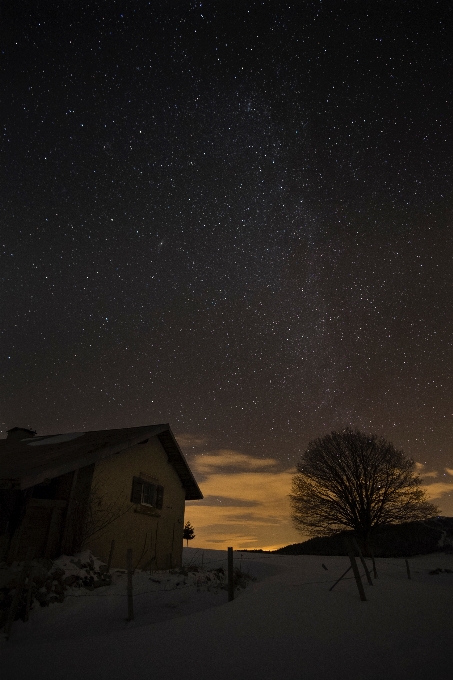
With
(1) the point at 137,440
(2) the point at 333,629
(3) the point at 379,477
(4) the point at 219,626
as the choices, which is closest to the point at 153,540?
(1) the point at 137,440

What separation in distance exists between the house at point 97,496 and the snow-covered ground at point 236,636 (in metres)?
2.05

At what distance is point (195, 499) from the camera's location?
19.3m

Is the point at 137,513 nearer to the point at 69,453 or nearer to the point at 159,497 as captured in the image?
the point at 159,497

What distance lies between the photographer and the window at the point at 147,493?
1414 centimetres

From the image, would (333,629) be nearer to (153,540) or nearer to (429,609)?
(429,609)

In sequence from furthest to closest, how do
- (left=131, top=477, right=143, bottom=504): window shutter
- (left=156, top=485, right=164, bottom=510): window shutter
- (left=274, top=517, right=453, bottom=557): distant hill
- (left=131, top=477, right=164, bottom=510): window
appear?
(left=274, top=517, right=453, bottom=557): distant hill
(left=156, top=485, right=164, bottom=510): window shutter
(left=131, top=477, right=164, bottom=510): window
(left=131, top=477, right=143, bottom=504): window shutter

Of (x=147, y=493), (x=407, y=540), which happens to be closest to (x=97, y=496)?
(x=147, y=493)

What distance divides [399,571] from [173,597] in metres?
14.1

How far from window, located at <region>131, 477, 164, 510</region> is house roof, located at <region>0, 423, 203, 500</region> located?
156 cm

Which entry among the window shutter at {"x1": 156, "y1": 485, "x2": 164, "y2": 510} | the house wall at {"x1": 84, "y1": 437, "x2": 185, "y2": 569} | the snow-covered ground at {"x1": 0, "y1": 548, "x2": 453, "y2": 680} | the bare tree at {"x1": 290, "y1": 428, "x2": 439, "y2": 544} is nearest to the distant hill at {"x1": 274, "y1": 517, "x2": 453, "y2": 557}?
the bare tree at {"x1": 290, "y1": 428, "x2": 439, "y2": 544}

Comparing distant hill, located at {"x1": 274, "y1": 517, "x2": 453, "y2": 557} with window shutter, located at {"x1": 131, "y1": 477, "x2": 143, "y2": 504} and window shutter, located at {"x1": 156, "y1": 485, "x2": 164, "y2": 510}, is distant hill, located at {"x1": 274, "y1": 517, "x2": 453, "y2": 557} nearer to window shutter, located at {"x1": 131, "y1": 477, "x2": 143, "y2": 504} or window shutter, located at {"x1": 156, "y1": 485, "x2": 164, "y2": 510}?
window shutter, located at {"x1": 156, "y1": 485, "x2": 164, "y2": 510}

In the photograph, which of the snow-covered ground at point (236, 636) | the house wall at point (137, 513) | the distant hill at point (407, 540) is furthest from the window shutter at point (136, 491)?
the distant hill at point (407, 540)

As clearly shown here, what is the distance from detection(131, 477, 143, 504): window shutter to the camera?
13.9 metres

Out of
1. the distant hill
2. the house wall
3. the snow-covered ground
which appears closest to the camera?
the snow-covered ground
